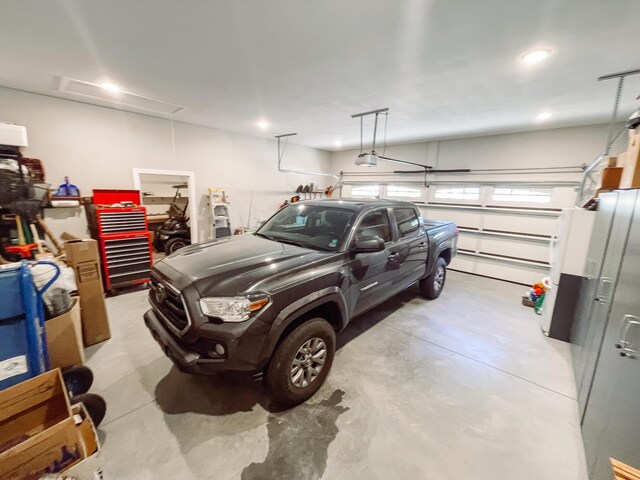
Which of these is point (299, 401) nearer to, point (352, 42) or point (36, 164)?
point (352, 42)

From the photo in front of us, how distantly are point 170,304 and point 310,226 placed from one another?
61.6 inches

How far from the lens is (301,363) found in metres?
2.06

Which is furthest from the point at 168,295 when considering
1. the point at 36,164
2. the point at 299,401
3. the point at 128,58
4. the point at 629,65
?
the point at 629,65

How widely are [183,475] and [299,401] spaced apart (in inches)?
33.9

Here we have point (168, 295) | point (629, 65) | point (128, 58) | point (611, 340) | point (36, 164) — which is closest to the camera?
point (611, 340)

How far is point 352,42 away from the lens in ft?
7.23

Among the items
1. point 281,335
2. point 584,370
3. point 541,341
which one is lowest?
point 541,341

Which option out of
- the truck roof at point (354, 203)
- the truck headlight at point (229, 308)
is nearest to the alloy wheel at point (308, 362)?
the truck headlight at point (229, 308)

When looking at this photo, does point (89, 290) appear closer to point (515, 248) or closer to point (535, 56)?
point (535, 56)

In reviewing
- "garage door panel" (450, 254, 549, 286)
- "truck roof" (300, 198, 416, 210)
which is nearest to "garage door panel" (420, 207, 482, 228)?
"garage door panel" (450, 254, 549, 286)

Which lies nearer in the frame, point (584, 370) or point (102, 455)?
point (102, 455)

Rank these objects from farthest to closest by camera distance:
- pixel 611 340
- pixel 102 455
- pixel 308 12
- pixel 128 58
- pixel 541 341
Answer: pixel 541 341 < pixel 128 58 < pixel 308 12 < pixel 102 455 < pixel 611 340

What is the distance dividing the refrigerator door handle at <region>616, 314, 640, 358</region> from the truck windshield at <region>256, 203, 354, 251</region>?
1880mm

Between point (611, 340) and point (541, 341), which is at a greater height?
point (611, 340)
